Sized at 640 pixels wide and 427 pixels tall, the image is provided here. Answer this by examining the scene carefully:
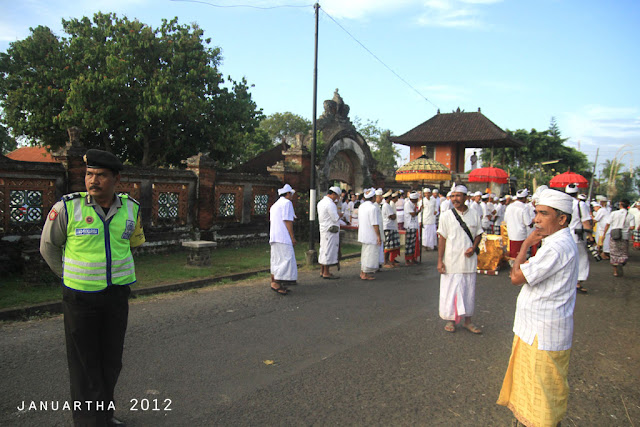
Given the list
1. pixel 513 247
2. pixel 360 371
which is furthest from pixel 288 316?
pixel 513 247

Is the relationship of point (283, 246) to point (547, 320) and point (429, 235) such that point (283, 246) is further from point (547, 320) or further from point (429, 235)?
point (429, 235)

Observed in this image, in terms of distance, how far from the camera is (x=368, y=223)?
958 cm

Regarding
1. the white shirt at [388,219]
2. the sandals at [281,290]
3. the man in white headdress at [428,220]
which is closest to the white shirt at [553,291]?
the sandals at [281,290]

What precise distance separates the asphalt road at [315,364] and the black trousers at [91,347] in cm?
44

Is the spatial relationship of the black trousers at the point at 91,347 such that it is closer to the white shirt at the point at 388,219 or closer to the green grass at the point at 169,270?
the green grass at the point at 169,270

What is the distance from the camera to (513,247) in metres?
10.1

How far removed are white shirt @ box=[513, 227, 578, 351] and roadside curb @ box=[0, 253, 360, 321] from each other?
19.7ft

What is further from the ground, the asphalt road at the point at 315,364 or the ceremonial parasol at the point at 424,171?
the ceremonial parasol at the point at 424,171

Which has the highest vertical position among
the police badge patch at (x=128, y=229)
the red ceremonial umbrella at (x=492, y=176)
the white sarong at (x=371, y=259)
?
the red ceremonial umbrella at (x=492, y=176)

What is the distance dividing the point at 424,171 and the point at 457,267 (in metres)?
10.7

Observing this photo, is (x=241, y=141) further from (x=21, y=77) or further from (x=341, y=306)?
(x=341, y=306)

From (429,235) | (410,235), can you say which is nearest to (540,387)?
(410,235)

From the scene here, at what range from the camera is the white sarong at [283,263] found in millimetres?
7871

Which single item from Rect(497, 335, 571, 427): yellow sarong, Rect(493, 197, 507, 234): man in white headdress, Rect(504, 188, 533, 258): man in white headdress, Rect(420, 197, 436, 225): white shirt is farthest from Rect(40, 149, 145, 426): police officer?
Rect(493, 197, 507, 234): man in white headdress
